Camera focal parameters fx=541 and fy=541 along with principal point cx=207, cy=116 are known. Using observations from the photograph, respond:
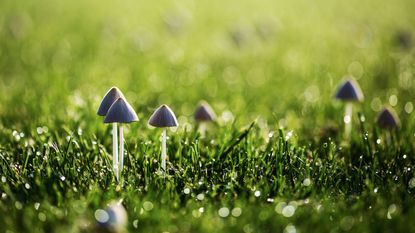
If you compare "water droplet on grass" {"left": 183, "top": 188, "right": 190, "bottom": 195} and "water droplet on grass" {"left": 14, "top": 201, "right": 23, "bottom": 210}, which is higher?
"water droplet on grass" {"left": 14, "top": 201, "right": 23, "bottom": 210}

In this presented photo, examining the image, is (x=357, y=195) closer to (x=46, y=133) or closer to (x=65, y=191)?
→ (x=65, y=191)

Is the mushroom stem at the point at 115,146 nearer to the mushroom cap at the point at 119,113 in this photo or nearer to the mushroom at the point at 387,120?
the mushroom cap at the point at 119,113

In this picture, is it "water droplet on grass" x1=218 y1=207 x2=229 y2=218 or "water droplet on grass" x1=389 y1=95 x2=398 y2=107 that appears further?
"water droplet on grass" x1=389 y1=95 x2=398 y2=107

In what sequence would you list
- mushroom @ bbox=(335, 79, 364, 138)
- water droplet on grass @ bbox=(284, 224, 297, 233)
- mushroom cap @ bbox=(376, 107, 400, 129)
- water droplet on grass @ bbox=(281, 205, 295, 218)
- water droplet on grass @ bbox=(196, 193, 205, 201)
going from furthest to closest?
mushroom @ bbox=(335, 79, 364, 138) → mushroom cap @ bbox=(376, 107, 400, 129) → water droplet on grass @ bbox=(196, 193, 205, 201) → water droplet on grass @ bbox=(281, 205, 295, 218) → water droplet on grass @ bbox=(284, 224, 297, 233)

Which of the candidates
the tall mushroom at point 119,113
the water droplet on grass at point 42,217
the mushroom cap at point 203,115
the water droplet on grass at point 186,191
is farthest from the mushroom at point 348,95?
the water droplet on grass at point 42,217

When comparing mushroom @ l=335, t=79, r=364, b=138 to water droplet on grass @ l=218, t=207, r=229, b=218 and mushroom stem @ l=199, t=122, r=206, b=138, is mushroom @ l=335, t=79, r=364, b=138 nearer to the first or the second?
mushroom stem @ l=199, t=122, r=206, b=138

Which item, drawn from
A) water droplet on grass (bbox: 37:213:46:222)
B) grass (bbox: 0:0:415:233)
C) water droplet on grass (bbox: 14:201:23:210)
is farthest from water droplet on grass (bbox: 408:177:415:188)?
water droplet on grass (bbox: 14:201:23:210)

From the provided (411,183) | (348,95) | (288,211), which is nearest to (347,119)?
(348,95)
